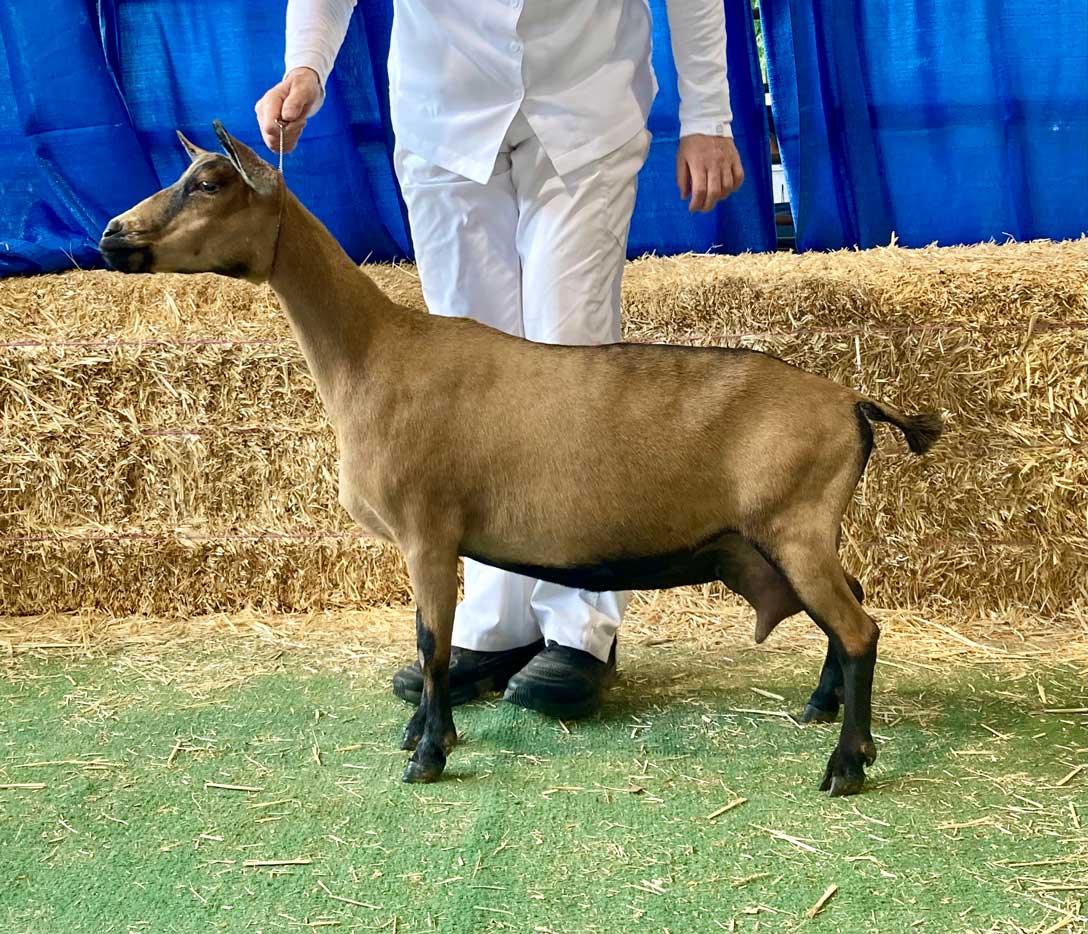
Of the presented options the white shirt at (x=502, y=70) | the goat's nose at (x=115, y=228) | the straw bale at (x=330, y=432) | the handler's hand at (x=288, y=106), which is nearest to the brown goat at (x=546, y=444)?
the goat's nose at (x=115, y=228)

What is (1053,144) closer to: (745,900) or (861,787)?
(861,787)

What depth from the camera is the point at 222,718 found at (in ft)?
8.86

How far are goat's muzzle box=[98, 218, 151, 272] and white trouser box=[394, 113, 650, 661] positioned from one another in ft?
2.35

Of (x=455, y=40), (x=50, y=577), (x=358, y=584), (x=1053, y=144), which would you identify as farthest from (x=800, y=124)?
(x=50, y=577)

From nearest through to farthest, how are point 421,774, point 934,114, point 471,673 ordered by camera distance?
1. point 421,774
2. point 471,673
3. point 934,114

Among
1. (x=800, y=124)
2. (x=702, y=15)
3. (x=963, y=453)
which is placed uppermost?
(x=702, y=15)

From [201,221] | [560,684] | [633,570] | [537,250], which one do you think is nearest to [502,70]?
[537,250]

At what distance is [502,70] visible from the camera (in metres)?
2.50

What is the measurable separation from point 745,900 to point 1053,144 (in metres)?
2.97

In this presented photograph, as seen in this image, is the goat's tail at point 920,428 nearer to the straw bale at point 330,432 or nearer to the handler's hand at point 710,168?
the handler's hand at point 710,168

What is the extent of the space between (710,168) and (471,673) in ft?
4.53

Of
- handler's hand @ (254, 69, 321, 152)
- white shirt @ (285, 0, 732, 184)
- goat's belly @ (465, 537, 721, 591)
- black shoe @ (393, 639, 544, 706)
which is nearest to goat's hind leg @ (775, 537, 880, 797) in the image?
goat's belly @ (465, 537, 721, 591)

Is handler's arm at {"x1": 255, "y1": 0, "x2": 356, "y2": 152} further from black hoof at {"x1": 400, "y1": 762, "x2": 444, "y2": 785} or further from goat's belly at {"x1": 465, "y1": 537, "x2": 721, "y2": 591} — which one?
black hoof at {"x1": 400, "y1": 762, "x2": 444, "y2": 785}

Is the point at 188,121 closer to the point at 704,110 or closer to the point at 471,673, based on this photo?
the point at 704,110
